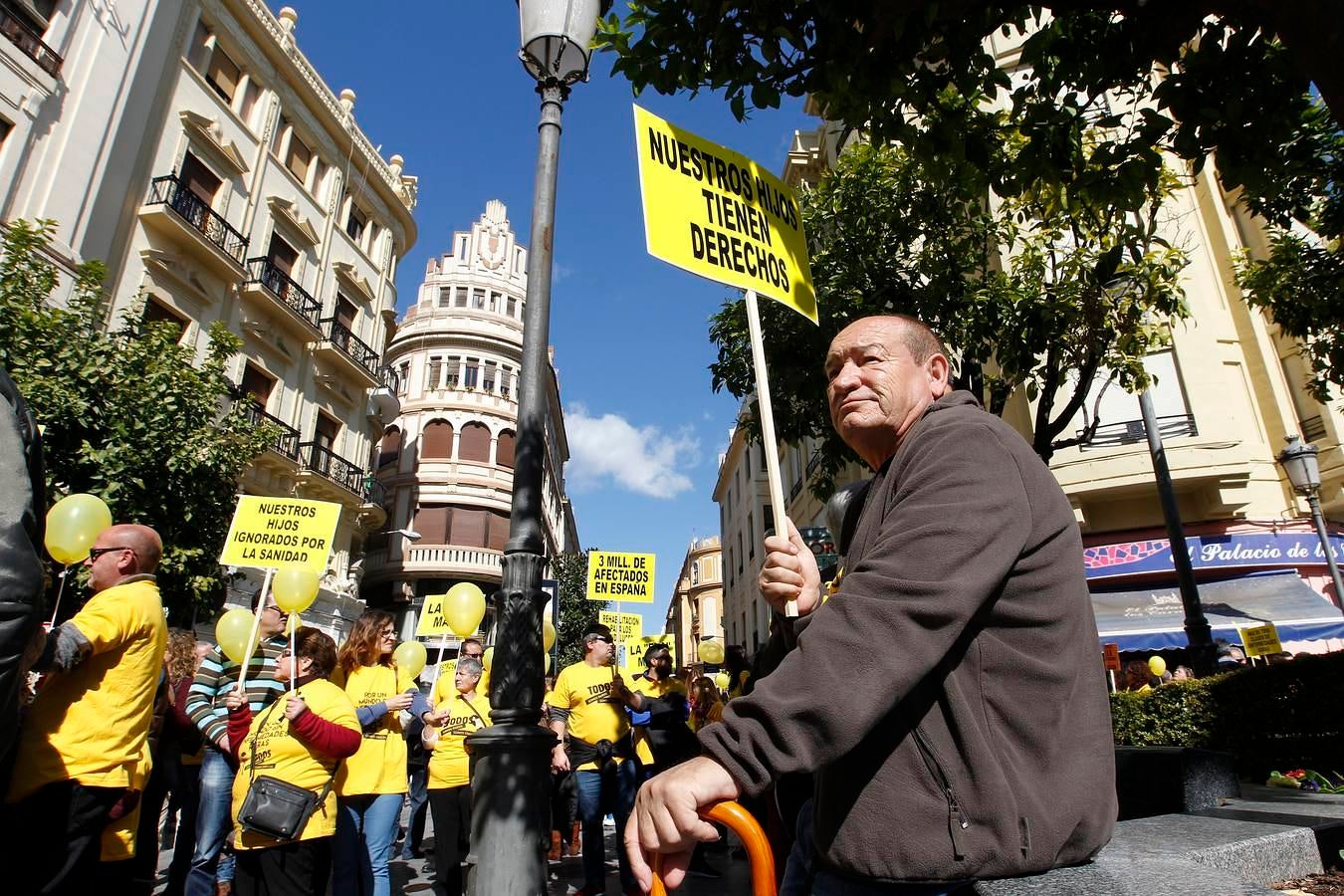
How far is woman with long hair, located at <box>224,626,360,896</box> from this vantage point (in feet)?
12.3

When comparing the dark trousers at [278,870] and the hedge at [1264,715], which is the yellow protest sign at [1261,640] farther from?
the dark trousers at [278,870]

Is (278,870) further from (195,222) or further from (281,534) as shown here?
(195,222)

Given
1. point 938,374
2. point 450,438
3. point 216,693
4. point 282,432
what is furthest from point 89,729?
point 450,438

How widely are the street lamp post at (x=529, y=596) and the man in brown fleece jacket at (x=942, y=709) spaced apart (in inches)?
114

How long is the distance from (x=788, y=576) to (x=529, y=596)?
2777 millimetres

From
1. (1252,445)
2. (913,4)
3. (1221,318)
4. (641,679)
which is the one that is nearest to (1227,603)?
(1252,445)

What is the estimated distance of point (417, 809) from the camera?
26.1ft

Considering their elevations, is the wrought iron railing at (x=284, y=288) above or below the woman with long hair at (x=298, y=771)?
above

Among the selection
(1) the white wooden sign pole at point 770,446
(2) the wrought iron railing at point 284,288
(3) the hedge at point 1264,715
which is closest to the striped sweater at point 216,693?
(1) the white wooden sign pole at point 770,446

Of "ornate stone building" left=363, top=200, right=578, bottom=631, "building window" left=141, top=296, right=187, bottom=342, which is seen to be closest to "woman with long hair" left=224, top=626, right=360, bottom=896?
"building window" left=141, top=296, right=187, bottom=342

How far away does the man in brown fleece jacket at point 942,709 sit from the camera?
1.13 metres

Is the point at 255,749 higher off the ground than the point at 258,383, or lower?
lower

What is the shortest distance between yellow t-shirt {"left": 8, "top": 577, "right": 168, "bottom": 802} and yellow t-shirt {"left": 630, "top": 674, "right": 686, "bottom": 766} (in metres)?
4.92

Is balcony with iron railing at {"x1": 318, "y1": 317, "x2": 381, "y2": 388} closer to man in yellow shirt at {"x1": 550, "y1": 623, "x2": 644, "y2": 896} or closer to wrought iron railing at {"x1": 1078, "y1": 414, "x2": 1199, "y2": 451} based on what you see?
man in yellow shirt at {"x1": 550, "y1": 623, "x2": 644, "y2": 896}
